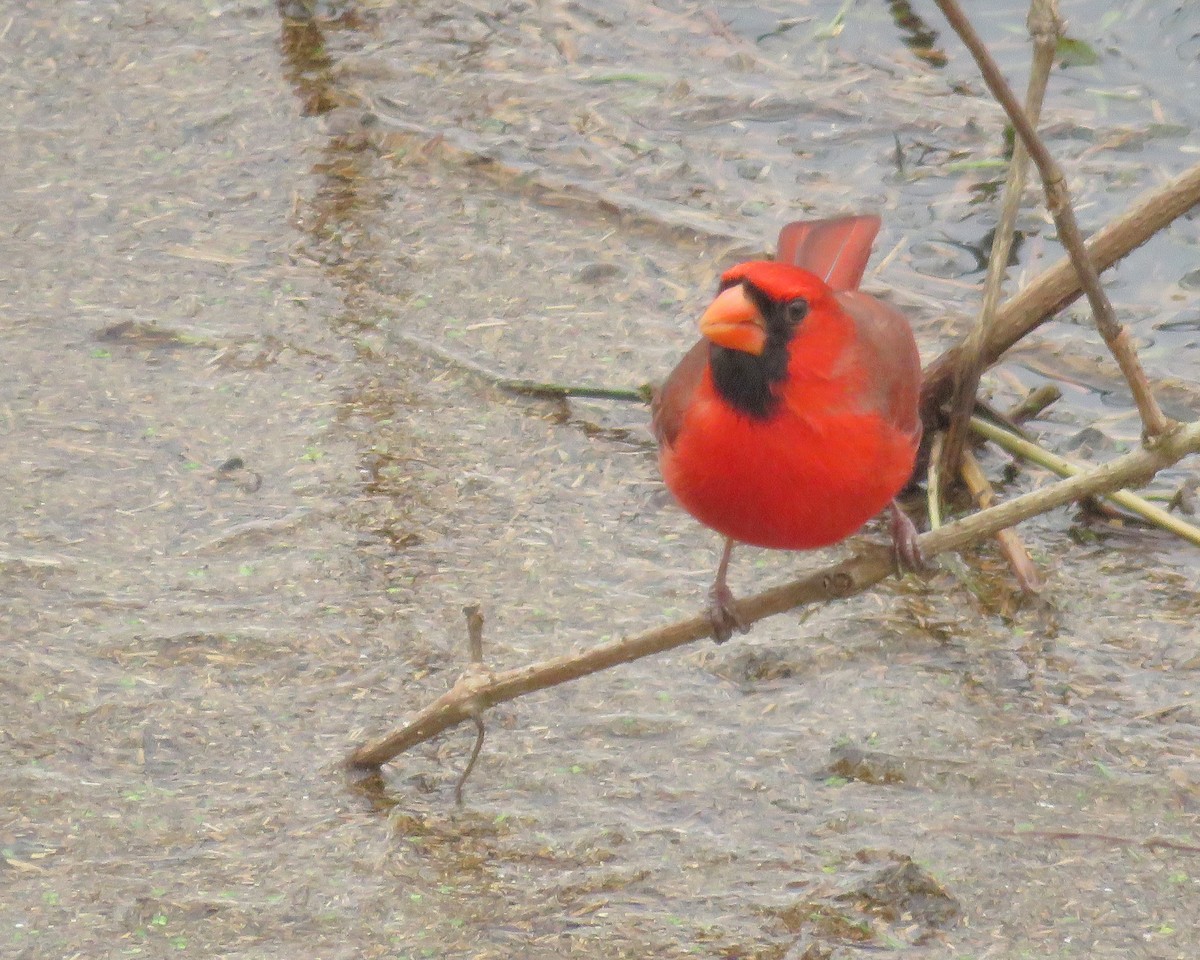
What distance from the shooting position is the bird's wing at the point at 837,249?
371cm

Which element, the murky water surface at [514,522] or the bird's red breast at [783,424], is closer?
the bird's red breast at [783,424]

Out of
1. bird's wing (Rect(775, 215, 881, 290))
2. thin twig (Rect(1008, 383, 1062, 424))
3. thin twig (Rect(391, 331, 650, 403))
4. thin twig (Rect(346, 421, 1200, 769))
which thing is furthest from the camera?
thin twig (Rect(391, 331, 650, 403))

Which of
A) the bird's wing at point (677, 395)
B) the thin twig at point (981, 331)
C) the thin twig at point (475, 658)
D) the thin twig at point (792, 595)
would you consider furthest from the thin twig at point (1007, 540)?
the thin twig at point (475, 658)

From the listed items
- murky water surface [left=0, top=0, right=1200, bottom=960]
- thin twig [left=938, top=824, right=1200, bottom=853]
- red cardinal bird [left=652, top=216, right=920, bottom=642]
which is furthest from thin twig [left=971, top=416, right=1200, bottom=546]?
red cardinal bird [left=652, top=216, right=920, bottom=642]

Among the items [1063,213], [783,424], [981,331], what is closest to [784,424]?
[783,424]

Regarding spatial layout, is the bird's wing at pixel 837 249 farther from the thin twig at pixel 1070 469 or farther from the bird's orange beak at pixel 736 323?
the bird's orange beak at pixel 736 323

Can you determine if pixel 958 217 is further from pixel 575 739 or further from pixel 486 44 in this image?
pixel 575 739

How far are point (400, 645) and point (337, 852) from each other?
0.62 metres

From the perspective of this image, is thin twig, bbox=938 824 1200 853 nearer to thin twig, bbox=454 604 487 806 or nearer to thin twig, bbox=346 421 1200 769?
thin twig, bbox=346 421 1200 769

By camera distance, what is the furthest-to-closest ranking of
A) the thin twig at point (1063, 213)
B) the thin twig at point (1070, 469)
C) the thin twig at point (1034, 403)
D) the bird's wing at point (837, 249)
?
the thin twig at point (1034, 403)
the bird's wing at point (837, 249)
the thin twig at point (1070, 469)
the thin twig at point (1063, 213)

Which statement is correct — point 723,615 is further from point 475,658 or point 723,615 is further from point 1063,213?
point 1063,213

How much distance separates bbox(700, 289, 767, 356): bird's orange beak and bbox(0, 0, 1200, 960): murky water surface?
0.91 m

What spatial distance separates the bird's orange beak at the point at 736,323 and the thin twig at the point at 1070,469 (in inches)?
38.4

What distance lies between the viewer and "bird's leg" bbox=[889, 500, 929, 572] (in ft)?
9.77
